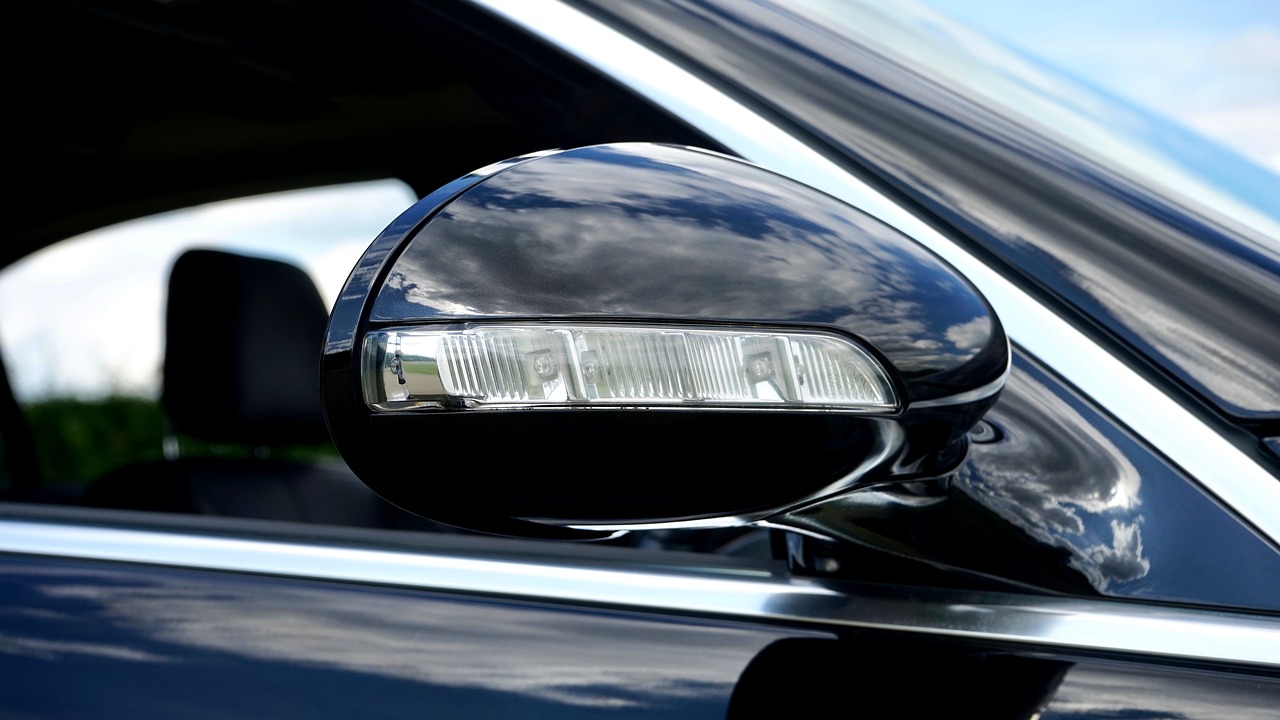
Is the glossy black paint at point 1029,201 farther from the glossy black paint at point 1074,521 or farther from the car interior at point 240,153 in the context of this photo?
the car interior at point 240,153

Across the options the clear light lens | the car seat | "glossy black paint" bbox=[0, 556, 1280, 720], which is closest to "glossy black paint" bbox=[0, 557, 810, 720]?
"glossy black paint" bbox=[0, 556, 1280, 720]

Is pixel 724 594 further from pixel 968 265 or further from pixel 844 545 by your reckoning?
pixel 968 265

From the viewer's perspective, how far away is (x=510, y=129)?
126 cm

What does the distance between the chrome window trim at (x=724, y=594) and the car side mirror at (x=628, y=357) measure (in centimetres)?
17

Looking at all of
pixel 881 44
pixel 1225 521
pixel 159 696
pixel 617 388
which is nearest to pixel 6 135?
pixel 159 696

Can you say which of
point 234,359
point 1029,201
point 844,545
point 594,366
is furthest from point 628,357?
point 234,359

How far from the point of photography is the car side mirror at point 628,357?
2.10 feet

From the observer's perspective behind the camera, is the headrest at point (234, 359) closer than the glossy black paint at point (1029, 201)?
No

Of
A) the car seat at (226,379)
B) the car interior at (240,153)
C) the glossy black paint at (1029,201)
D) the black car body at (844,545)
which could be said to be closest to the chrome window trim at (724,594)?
the black car body at (844,545)

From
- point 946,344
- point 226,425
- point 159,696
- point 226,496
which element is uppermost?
point 946,344

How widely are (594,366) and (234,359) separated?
1.54 m

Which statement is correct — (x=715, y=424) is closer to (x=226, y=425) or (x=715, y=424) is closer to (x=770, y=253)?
(x=770, y=253)

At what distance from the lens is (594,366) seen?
0.64 m

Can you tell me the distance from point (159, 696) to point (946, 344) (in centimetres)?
67
